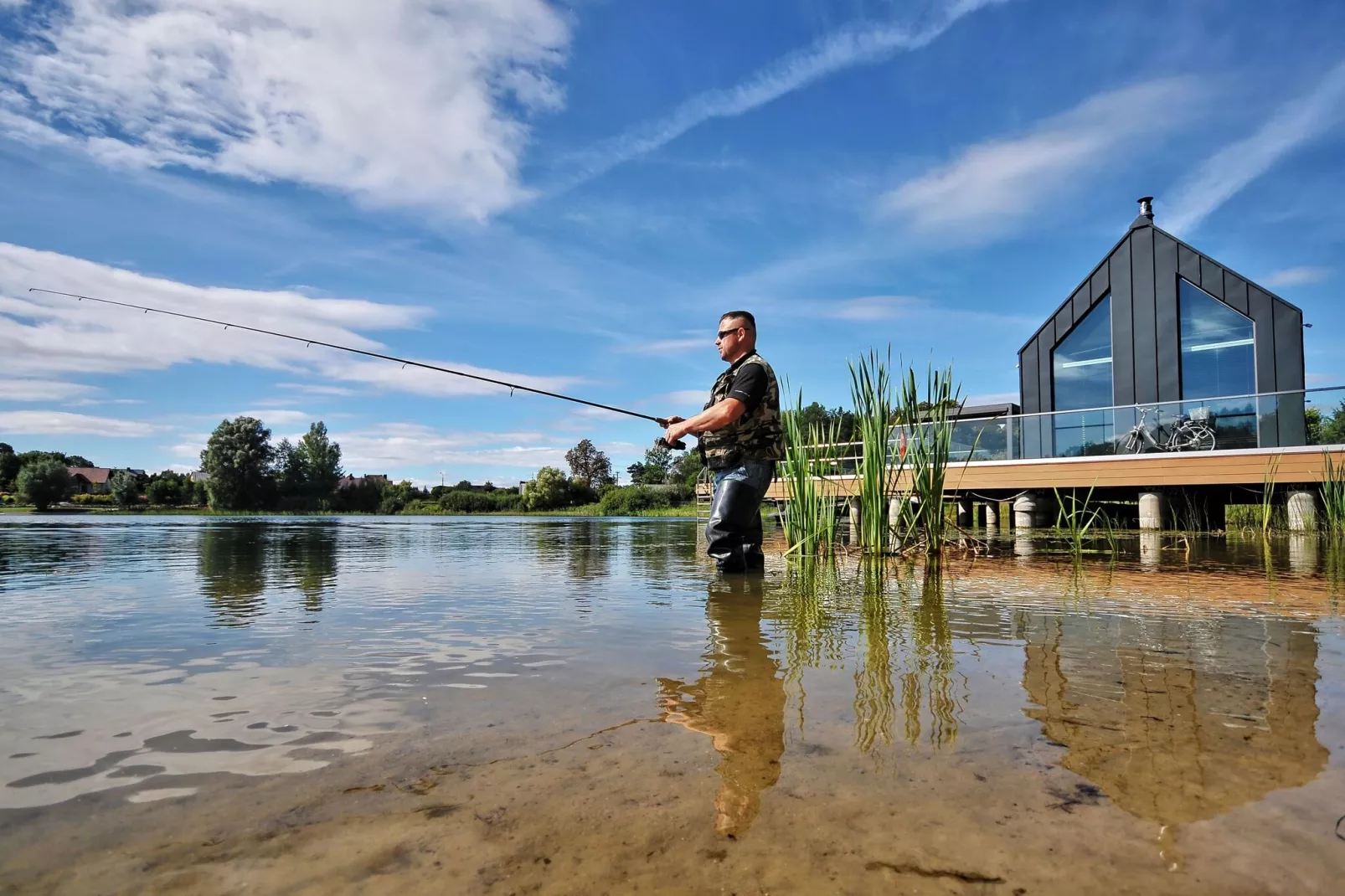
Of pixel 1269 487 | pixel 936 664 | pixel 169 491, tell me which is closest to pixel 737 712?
pixel 936 664

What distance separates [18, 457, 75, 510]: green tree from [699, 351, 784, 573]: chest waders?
204 ft

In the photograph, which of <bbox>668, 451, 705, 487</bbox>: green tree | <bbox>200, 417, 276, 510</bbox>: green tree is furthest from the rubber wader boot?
<bbox>200, 417, 276, 510</bbox>: green tree

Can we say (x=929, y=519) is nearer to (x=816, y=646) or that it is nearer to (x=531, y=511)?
(x=816, y=646)

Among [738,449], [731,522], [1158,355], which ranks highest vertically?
[1158,355]

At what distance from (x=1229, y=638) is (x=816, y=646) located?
1482 mm

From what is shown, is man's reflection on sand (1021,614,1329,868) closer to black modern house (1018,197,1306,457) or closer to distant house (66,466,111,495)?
black modern house (1018,197,1306,457)

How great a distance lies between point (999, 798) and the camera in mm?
1214

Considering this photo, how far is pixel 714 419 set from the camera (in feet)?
14.9

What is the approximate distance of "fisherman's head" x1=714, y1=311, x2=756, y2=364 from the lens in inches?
196

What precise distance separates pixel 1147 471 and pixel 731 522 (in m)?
11.0

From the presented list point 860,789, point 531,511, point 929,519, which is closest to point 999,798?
point 860,789

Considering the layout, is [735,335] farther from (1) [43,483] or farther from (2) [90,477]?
(2) [90,477]

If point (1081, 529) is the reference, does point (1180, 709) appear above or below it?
below

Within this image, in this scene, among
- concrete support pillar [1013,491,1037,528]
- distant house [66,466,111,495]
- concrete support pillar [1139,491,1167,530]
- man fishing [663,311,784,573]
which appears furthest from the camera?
distant house [66,466,111,495]
